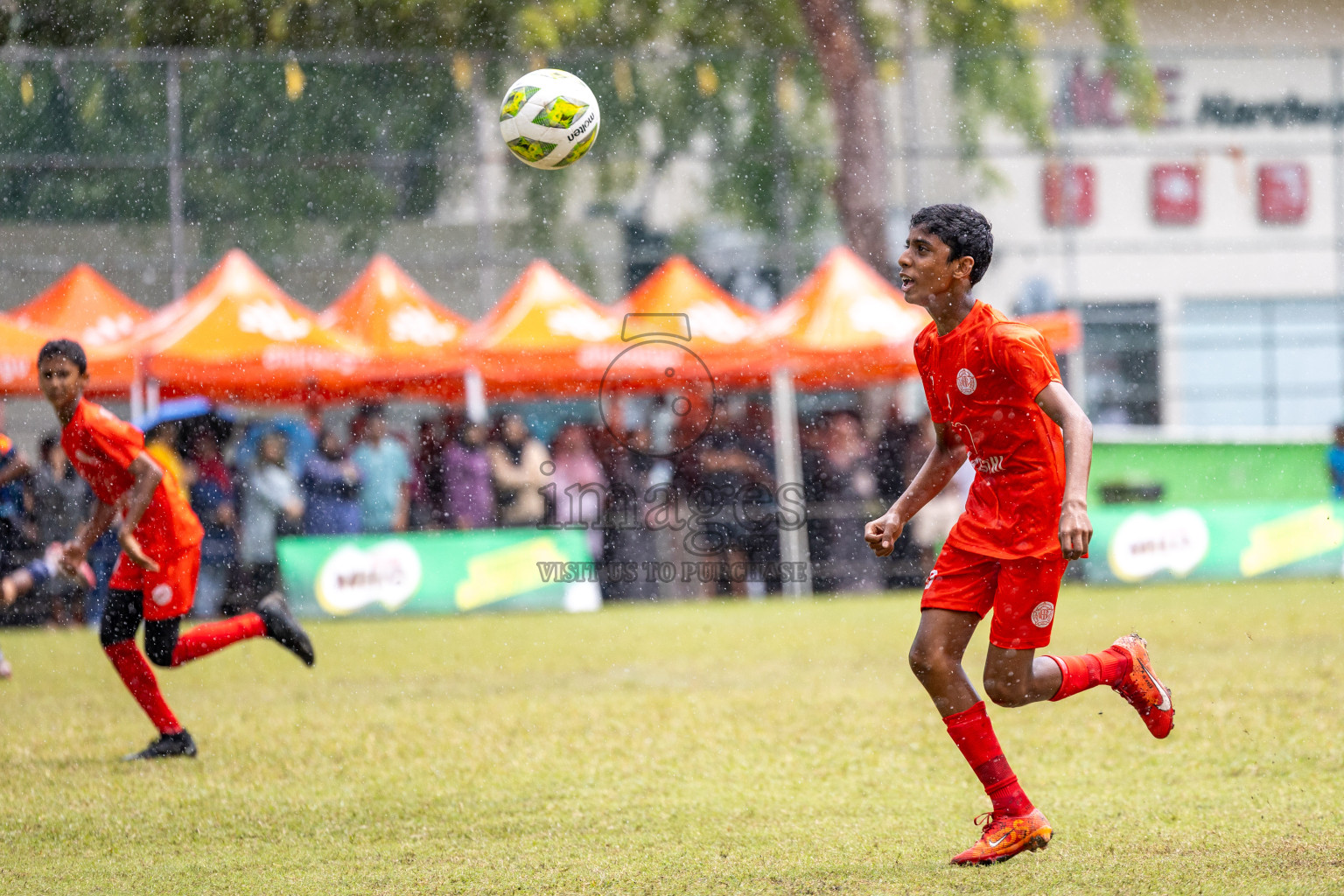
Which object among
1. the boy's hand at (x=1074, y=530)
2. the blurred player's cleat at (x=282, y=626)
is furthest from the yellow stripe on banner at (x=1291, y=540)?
the boy's hand at (x=1074, y=530)

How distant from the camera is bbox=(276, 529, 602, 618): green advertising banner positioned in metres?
13.3

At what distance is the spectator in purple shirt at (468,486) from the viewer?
558 inches

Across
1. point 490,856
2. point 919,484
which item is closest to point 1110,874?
point 919,484

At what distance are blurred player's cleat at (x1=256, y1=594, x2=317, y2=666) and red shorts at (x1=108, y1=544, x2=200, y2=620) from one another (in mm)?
404

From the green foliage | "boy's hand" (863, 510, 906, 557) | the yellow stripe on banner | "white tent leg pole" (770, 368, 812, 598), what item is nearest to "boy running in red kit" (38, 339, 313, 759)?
"boy's hand" (863, 510, 906, 557)

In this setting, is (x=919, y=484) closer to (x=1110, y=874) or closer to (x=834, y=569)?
(x=1110, y=874)

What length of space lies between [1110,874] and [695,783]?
2126 mm

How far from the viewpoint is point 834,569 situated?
15.0 m

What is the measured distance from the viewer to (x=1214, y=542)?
14688 mm

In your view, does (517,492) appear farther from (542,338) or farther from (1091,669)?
(1091,669)

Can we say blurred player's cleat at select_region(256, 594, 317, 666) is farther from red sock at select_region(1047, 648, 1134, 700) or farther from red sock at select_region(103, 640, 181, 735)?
red sock at select_region(1047, 648, 1134, 700)

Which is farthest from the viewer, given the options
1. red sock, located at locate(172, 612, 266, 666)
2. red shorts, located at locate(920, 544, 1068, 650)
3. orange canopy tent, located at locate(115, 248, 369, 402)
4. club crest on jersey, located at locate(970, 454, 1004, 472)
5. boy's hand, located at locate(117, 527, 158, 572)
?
orange canopy tent, located at locate(115, 248, 369, 402)

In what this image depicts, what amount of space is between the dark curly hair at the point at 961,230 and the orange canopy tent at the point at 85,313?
33.9 ft

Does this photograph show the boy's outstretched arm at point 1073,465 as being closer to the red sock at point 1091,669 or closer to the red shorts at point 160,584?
the red sock at point 1091,669
